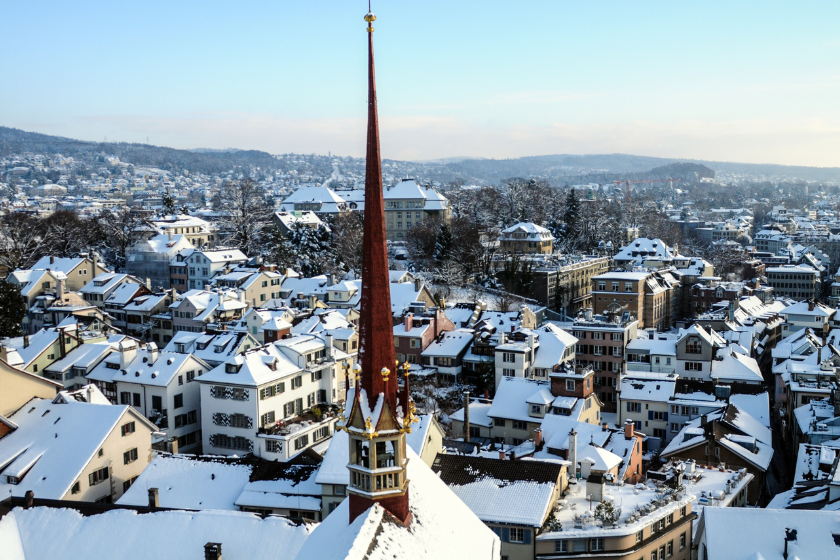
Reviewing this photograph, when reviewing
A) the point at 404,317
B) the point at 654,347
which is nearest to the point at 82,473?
the point at 404,317

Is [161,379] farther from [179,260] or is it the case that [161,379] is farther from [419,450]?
[179,260]

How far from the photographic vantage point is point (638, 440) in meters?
34.3

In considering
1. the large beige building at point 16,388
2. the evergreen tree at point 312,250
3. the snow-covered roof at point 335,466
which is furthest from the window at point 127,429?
the evergreen tree at point 312,250

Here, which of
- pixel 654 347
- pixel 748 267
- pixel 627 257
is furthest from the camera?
pixel 748 267

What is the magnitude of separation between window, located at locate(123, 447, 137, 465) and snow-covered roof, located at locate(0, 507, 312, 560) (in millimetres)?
9901

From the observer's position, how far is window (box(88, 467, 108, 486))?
1139 inches

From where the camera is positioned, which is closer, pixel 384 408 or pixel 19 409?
pixel 384 408

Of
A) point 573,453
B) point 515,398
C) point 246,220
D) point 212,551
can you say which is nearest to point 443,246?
point 246,220

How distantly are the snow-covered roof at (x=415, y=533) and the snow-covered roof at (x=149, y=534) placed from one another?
5907 mm

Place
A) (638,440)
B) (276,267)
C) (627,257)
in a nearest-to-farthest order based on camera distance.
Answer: (638,440) < (276,267) < (627,257)

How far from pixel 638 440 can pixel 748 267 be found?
79779 mm

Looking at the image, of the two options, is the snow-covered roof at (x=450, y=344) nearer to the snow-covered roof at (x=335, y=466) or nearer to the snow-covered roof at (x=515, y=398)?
the snow-covered roof at (x=515, y=398)

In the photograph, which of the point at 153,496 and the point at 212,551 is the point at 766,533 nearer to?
the point at 212,551

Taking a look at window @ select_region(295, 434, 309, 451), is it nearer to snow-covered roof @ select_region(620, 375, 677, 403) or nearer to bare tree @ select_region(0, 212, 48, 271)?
snow-covered roof @ select_region(620, 375, 677, 403)
